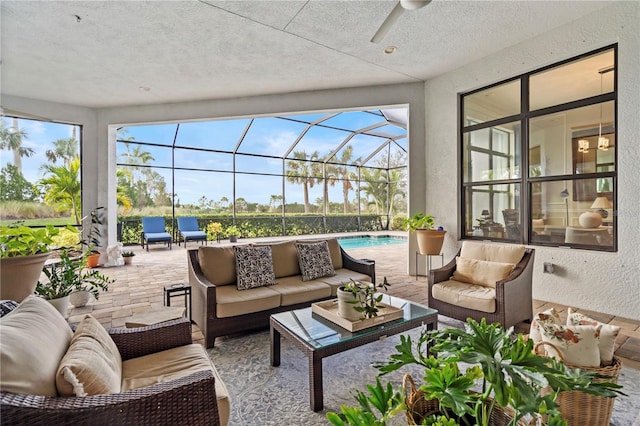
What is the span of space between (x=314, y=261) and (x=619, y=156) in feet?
11.4

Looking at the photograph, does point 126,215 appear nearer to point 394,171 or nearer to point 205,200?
point 205,200

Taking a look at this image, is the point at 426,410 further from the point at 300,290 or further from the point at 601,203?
the point at 601,203

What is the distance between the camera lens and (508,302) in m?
2.78

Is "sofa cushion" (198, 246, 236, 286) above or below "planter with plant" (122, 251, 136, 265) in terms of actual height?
above

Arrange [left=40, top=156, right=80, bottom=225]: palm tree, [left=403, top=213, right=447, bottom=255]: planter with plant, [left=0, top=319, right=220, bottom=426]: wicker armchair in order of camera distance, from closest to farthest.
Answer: [left=0, top=319, right=220, bottom=426]: wicker armchair → [left=403, top=213, right=447, bottom=255]: planter with plant → [left=40, top=156, right=80, bottom=225]: palm tree

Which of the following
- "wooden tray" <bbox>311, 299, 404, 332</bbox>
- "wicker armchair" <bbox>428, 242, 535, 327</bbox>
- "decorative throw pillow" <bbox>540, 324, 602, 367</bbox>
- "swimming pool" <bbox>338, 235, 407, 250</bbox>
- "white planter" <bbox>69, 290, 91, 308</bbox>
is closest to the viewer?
"decorative throw pillow" <bbox>540, 324, 602, 367</bbox>

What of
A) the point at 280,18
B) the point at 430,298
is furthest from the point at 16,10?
the point at 430,298

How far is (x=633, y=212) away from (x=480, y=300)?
2029mm

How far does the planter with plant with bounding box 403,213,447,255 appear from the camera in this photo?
475 cm

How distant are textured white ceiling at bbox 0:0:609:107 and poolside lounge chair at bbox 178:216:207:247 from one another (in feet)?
14.5

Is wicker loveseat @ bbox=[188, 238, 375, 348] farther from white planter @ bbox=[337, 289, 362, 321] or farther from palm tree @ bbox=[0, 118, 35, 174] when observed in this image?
palm tree @ bbox=[0, 118, 35, 174]

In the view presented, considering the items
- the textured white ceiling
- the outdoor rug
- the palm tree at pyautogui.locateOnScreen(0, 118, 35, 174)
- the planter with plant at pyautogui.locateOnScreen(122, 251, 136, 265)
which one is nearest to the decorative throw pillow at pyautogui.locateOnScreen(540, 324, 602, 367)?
the outdoor rug

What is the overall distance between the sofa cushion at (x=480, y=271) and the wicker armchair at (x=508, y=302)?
8 centimetres

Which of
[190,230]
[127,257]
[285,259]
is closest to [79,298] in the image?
[285,259]
